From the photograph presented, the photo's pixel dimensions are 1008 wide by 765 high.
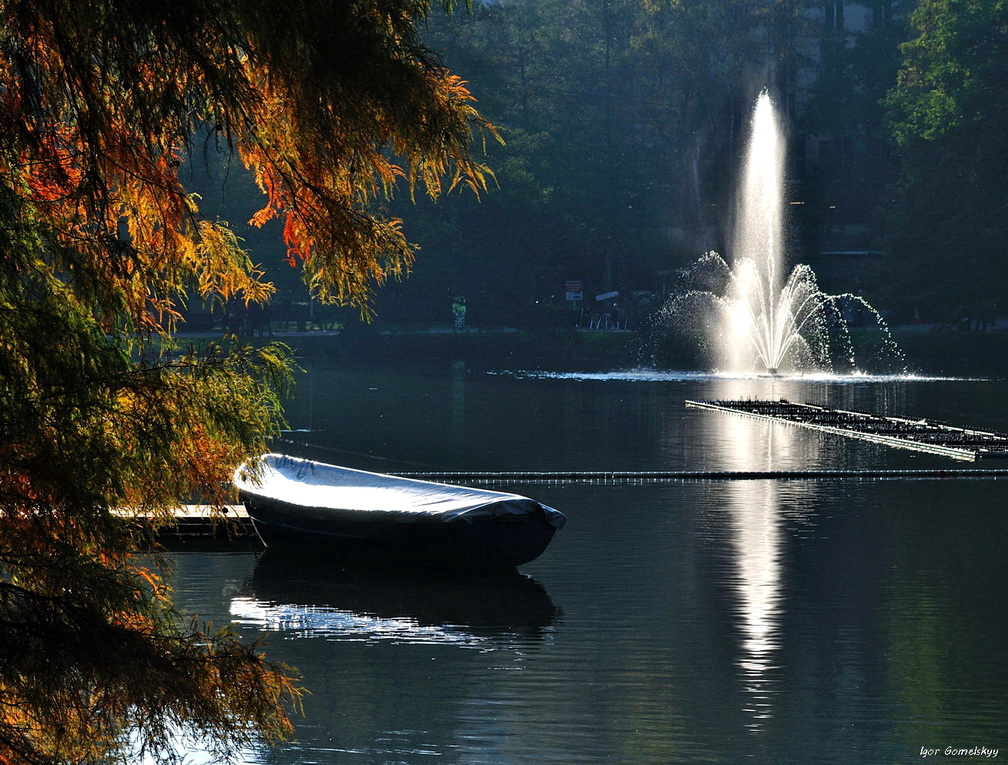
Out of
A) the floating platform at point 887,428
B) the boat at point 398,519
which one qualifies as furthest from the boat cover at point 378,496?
the floating platform at point 887,428

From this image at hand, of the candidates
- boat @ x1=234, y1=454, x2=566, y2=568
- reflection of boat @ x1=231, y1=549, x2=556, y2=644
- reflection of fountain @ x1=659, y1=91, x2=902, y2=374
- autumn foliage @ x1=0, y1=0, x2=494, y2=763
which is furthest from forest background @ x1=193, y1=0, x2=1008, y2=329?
autumn foliage @ x1=0, y1=0, x2=494, y2=763

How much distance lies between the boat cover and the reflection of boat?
0.59 meters

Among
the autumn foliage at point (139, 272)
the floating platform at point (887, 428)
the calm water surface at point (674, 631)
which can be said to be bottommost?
the calm water surface at point (674, 631)

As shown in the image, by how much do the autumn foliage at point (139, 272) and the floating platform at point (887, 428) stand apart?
66.1 feet

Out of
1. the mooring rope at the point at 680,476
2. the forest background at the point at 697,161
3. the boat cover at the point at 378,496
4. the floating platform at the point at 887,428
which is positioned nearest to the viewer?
the boat cover at the point at 378,496

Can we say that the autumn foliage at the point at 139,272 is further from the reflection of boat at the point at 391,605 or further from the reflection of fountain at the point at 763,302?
the reflection of fountain at the point at 763,302

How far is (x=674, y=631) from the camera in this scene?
1274 cm

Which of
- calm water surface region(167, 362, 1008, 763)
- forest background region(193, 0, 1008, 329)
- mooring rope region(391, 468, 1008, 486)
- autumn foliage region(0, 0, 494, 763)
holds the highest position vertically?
forest background region(193, 0, 1008, 329)

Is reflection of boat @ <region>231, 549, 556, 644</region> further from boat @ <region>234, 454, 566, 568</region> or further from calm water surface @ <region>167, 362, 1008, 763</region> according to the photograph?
boat @ <region>234, 454, 566, 568</region>

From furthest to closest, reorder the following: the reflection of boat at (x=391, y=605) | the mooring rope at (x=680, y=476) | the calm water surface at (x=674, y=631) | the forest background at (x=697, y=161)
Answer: the forest background at (x=697, y=161)
the mooring rope at (x=680, y=476)
the reflection of boat at (x=391, y=605)
the calm water surface at (x=674, y=631)

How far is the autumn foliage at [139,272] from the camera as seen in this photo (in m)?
6.05

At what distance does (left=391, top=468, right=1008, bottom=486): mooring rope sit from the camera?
22609mm

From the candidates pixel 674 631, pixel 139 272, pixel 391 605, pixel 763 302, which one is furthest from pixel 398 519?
pixel 763 302

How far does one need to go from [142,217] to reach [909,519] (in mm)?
13674
